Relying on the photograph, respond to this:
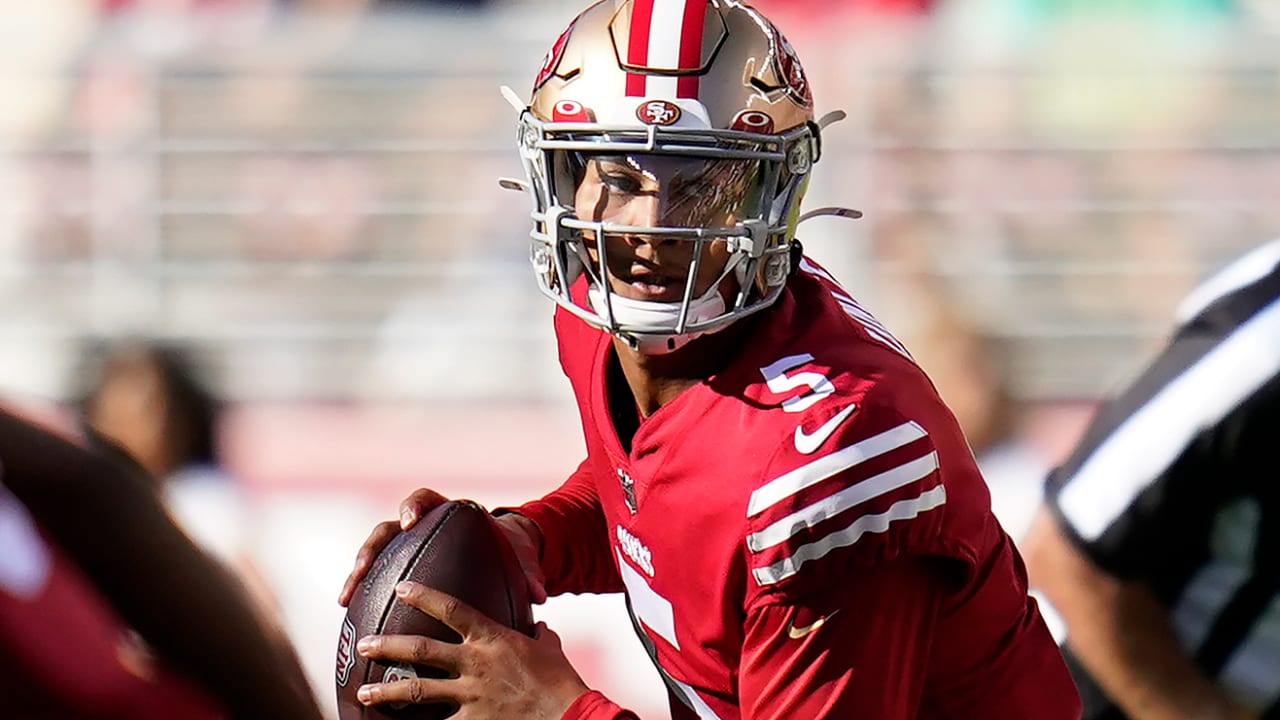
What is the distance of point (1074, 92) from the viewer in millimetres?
4230

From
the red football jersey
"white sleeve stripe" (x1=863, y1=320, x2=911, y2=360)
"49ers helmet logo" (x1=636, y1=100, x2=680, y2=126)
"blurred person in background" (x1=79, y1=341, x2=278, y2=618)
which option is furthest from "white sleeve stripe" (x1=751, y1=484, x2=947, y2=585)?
"blurred person in background" (x1=79, y1=341, x2=278, y2=618)

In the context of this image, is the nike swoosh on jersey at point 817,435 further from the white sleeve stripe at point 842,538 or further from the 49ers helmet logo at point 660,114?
the 49ers helmet logo at point 660,114

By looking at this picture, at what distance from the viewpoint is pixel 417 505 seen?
6.75 ft

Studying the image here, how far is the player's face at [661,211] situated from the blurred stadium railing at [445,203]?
2.30 meters

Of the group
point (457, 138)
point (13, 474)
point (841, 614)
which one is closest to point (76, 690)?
point (13, 474)

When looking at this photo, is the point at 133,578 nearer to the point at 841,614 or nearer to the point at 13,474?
the point at 13,474

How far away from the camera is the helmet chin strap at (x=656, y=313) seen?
178cm

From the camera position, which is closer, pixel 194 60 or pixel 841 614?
pixel 841 614

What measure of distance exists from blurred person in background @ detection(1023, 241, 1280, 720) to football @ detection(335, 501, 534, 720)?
2.97ft

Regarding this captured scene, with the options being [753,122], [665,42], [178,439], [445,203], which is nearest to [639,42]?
[665,42]

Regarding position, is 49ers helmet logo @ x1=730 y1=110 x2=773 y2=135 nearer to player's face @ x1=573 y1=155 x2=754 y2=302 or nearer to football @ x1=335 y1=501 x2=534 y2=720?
player's face @ x1=573 y1=155 x2=754 y2=302

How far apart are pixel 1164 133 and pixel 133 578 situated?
2959 millimetres

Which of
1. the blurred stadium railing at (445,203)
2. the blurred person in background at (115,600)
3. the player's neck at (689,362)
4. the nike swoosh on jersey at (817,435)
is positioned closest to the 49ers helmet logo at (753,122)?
the player's neck at (689,362)

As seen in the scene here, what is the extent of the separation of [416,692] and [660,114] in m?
0.64
